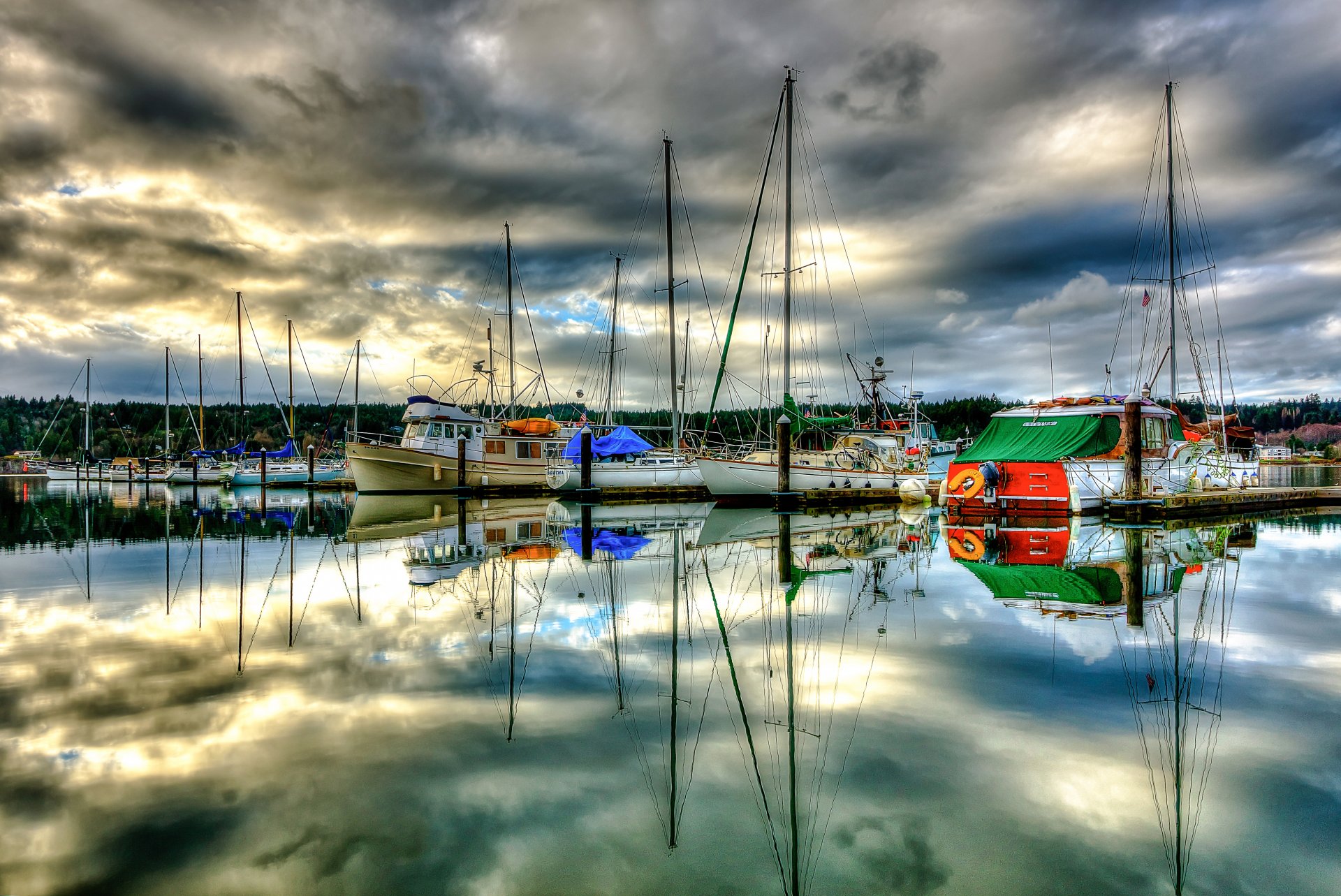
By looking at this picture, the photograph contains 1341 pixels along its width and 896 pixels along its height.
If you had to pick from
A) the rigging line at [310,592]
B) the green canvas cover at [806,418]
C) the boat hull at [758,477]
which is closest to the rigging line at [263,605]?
the rigging line at [310,592]

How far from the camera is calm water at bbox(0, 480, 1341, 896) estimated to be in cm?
341

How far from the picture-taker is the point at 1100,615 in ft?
28.5

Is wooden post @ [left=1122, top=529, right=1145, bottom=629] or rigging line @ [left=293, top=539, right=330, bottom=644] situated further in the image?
wooden post @ [left=1122, top=529, right=1145, bottom=629]

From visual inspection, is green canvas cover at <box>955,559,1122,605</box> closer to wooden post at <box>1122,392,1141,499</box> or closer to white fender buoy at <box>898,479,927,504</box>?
wooden post at <box>1122,392,1141,499</box>

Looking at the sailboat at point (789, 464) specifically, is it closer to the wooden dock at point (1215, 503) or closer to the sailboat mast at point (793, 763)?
the wooden dock at point (1215, 503)

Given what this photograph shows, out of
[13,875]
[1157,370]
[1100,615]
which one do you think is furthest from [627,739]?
[1157,370]

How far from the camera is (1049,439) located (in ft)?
82.0

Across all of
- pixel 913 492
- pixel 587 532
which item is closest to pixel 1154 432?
pixel 913 492

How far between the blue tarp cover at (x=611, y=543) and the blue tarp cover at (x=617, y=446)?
13068 millimetres

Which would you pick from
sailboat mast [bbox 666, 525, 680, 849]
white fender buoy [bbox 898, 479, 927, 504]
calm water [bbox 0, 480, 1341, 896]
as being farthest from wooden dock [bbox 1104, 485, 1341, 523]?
sailboat mast [bbox 666, 525, 680, 849]

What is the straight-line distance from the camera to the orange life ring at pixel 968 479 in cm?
2461

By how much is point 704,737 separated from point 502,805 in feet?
5.22

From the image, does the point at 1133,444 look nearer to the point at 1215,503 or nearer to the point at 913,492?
the point at 1215,503

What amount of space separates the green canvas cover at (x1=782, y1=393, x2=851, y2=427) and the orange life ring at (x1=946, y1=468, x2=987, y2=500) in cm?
573
